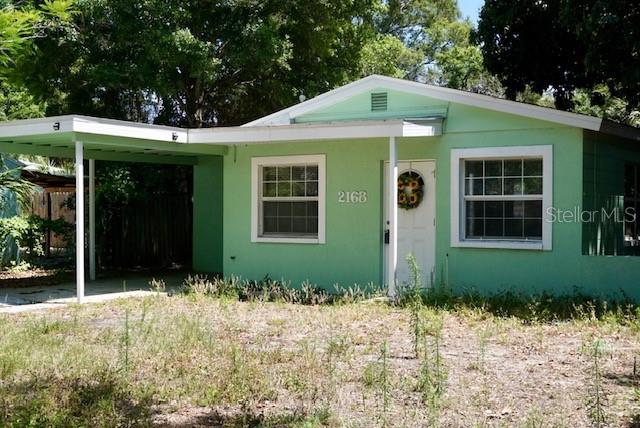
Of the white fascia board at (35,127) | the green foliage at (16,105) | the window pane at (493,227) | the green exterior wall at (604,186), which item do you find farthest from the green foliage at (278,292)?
the green foliage at (16,105)

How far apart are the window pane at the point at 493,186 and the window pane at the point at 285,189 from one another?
3.56m

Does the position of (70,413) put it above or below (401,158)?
below

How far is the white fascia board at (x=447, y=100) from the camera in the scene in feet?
35.8

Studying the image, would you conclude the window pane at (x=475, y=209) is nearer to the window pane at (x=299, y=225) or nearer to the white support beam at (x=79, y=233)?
the window pane at (x=299, y=225)

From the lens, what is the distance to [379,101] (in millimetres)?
13133

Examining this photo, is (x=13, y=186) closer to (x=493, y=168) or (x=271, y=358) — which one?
(x=493, y=168)

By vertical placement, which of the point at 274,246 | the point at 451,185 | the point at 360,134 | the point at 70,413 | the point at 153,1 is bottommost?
the point at 70,413

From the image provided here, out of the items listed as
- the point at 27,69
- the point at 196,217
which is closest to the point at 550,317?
the point at 196,217

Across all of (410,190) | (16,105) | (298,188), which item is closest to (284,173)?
(298,188)

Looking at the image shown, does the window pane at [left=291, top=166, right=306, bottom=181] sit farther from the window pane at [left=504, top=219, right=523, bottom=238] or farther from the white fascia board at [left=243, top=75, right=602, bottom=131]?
the window pane at [left=504, top=219, right=523, bottom=238]

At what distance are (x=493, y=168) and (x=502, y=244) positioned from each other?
122 centimetres

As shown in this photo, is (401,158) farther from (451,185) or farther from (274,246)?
(274,246)

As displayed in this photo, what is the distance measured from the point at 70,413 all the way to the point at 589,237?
28.1 feet

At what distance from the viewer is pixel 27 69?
18531 mm
